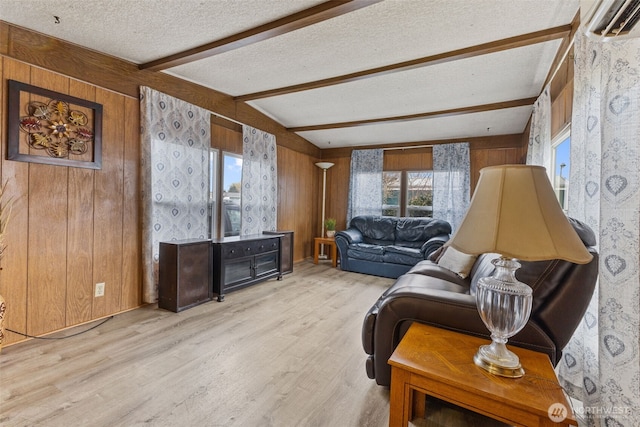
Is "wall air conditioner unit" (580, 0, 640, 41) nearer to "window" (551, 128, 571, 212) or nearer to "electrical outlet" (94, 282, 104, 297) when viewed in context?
"window" (551, 128, 571, 212)

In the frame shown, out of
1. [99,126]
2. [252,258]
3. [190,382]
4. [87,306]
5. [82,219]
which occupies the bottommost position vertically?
[190,382]

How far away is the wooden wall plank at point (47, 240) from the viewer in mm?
2303

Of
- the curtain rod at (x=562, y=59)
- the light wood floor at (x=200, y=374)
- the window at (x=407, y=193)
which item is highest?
the curtain rod at (x=562, y=59)

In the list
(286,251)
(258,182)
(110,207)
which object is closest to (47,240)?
(110,207)

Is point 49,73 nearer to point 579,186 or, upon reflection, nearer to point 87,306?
point 87,306

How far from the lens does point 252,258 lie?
3.83 m

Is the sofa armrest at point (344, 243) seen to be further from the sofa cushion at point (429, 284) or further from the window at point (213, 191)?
the sofa cushion at point (429, 284)

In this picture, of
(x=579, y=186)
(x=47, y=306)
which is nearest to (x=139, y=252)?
(x=47, y=306)

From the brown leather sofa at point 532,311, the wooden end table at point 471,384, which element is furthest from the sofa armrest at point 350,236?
the wooden end table at point 471,384

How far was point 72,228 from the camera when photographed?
2.54 m

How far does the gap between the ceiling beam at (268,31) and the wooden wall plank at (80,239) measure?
0.80 meters

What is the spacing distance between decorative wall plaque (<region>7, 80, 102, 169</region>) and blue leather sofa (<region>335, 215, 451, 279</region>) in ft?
12.0

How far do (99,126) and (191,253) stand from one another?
4.84 ft

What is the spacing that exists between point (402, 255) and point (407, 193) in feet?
5.54
